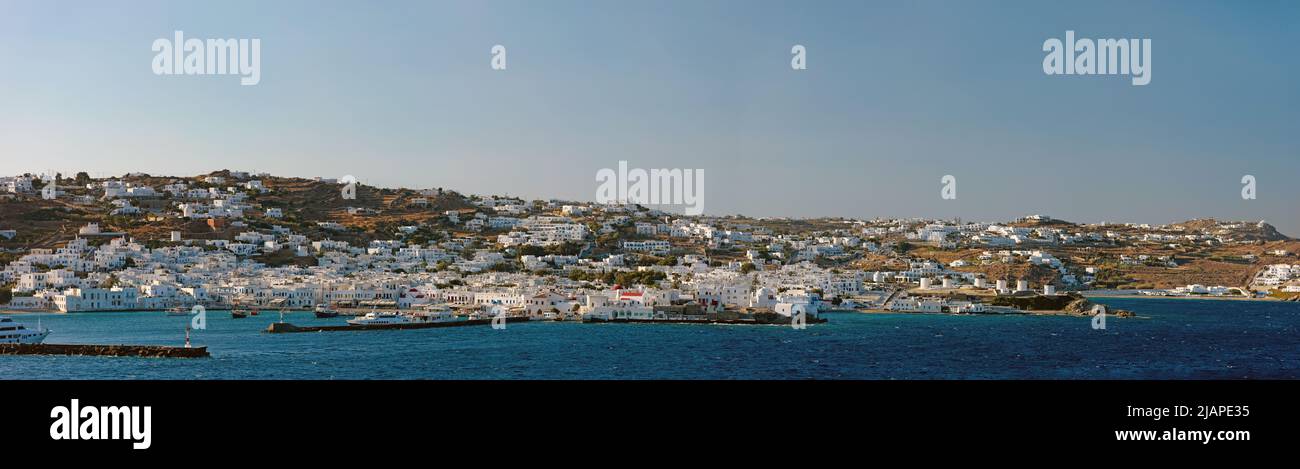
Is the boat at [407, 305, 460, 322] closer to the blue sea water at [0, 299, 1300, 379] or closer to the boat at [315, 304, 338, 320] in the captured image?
the blue sea water at [0, 299, 1300, 379]

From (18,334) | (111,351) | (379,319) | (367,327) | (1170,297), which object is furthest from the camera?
(1170,297)

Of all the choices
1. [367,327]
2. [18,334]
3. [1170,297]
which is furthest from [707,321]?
[1170,297]

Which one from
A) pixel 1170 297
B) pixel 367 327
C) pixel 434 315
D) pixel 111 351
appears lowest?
pixel 1170 297

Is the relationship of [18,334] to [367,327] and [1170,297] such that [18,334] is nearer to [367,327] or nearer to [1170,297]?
[367,327]

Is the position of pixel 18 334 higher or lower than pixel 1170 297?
higher

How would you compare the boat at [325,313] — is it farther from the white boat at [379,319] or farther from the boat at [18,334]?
the boat at [18,334]

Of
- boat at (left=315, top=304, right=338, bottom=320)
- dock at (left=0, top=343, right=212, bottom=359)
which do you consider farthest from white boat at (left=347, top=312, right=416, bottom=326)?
dock at (left=0, top=343, right=212, bottom=359)
